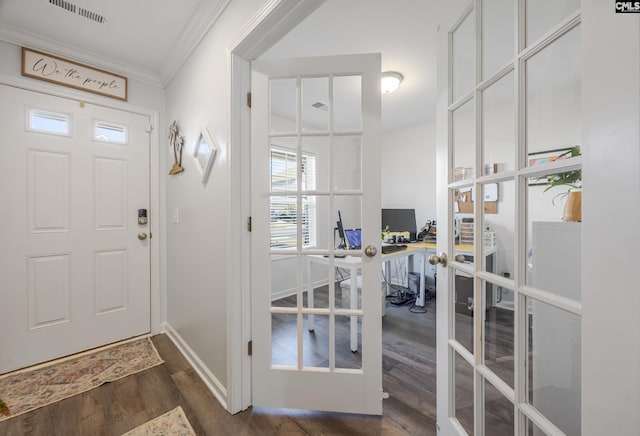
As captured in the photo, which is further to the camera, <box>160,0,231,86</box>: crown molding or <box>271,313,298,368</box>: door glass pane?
<box>160,0,231,86</box>: crown molding

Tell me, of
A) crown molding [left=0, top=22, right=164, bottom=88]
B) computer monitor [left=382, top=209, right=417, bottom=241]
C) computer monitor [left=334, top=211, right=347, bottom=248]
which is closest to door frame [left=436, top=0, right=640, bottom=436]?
computer monitor [left=334, top=211, right=347, bottom=248]

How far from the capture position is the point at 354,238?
4.74 ft

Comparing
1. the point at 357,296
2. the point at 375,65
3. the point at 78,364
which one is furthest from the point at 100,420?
the point at 375,65

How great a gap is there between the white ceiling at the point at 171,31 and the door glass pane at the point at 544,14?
1205mm

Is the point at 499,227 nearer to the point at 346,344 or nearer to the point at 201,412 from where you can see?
the point at 346,344

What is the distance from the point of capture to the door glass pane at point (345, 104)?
1379mm

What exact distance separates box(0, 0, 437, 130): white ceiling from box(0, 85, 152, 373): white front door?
1.36 ft

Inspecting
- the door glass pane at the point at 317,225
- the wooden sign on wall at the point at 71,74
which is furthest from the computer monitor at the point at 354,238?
the wooden sign on wall at the point at 71,74

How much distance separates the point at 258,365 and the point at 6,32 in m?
2.82

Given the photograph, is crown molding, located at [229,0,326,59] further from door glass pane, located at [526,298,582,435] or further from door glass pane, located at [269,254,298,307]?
door glass pane, located at [526,298,582,435]

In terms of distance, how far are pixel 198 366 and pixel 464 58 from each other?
2.36m

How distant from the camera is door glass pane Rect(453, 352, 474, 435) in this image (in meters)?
0.94

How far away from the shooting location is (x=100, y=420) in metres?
1.42

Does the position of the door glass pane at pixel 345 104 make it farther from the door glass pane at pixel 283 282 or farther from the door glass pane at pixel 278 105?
the door glass pane at pixel 283 282
